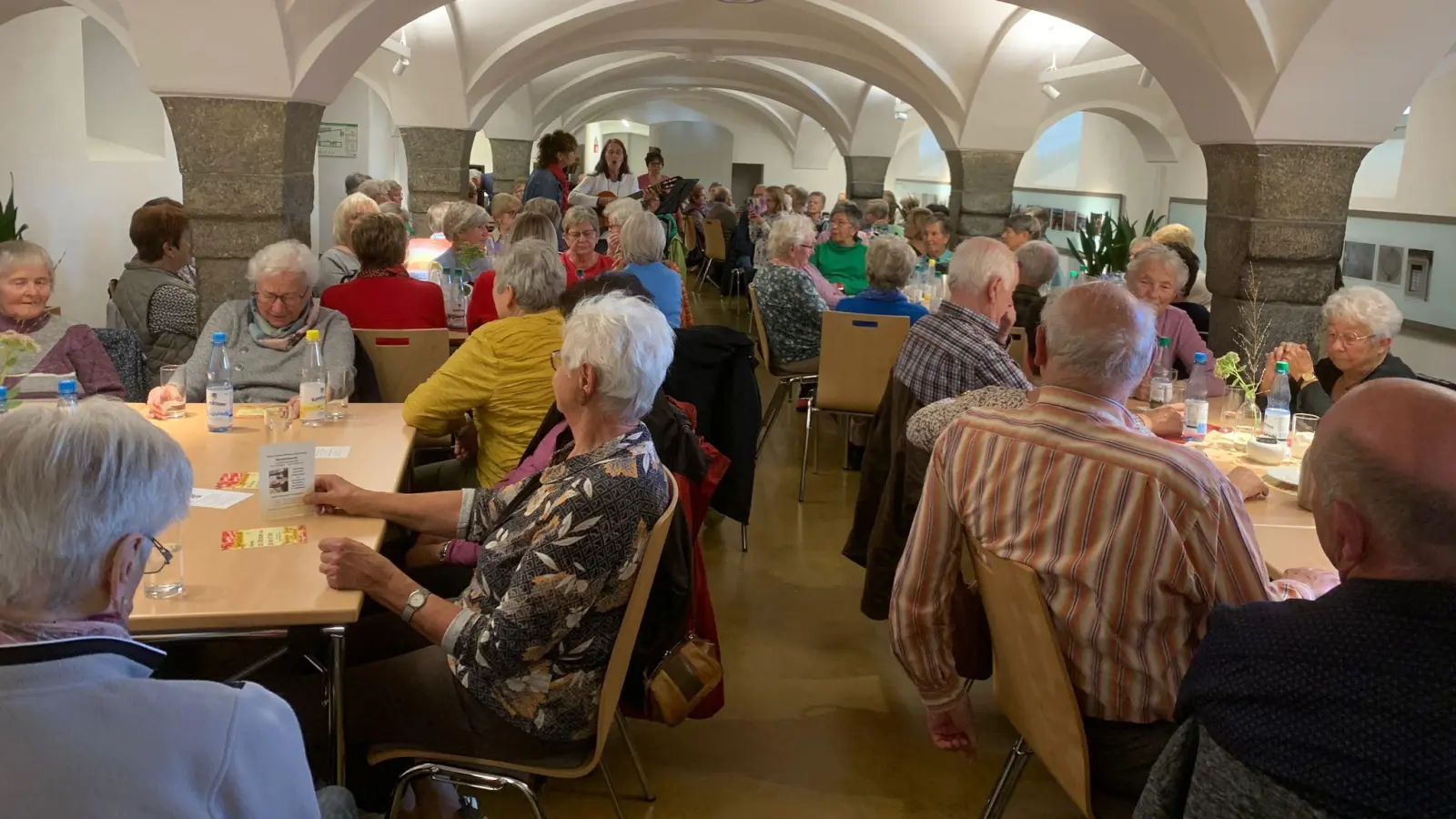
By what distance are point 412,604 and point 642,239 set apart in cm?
328

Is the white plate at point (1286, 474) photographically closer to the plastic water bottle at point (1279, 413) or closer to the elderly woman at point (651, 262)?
the plastic water bottle at point (1279, 413)

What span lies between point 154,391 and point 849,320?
2.87 m

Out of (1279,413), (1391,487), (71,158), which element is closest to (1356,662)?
→ (1391,487)

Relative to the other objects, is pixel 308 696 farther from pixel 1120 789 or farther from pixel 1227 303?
pixel 1227 303

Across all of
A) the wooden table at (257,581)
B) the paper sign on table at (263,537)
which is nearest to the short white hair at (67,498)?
the wooden table at (257,581)

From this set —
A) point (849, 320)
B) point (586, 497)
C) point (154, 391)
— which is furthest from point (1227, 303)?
point (154, 391)

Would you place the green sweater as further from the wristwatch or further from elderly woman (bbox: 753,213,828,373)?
the wristwatch

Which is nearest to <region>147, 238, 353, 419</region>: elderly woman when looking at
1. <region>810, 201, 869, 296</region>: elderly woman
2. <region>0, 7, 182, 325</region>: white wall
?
<region>810, 201, 869, 296</region>: elderly woman

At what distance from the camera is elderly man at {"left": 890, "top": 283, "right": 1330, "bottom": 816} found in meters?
2.00

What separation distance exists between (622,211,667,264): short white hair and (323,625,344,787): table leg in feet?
10.9

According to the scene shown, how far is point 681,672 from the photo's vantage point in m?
2.42

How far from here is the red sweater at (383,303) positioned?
4312 mm

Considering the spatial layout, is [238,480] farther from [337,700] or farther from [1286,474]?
[1286,474]

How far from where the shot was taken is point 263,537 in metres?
2.41
